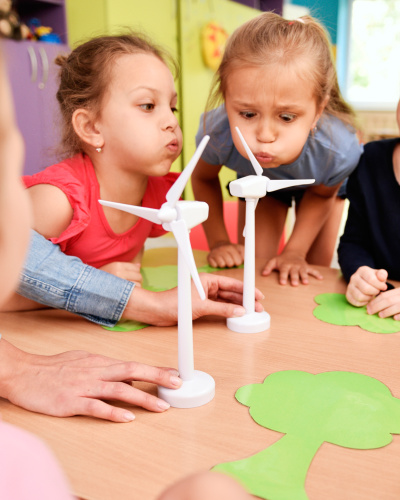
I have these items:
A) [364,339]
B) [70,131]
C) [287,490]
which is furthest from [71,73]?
[287,490]

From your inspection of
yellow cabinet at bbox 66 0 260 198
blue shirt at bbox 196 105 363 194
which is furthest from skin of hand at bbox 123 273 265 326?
yellow cabinet at bbox 66 0 260 198

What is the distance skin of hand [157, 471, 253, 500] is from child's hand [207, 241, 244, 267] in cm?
77

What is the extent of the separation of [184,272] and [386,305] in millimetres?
388

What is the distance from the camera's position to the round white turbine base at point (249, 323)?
0.69 meters

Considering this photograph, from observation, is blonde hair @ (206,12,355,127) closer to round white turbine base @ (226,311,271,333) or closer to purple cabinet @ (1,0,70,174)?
round white turbine base @ (226,311,271,333)

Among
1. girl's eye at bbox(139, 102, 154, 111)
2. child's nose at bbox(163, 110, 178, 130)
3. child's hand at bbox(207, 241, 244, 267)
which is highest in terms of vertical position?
girl's eye at bbox(139, 102, 154, 111)

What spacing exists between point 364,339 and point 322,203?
0.60 m

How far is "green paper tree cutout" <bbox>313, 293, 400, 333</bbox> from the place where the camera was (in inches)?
27.9

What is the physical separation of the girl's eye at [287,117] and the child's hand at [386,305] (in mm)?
349

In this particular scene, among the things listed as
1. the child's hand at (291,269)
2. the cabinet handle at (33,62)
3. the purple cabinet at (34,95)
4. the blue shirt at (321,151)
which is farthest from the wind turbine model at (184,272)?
the cabinet handle at (33,62)

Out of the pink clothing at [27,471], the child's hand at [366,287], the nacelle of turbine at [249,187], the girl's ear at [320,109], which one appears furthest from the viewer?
the girl's ear at [320,109]

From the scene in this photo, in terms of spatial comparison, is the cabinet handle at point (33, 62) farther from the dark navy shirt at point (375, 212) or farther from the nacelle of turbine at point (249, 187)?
the nacelle of turbine at point (249, 187)

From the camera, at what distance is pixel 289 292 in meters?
0.87

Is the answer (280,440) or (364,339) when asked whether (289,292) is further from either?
(280,440)
